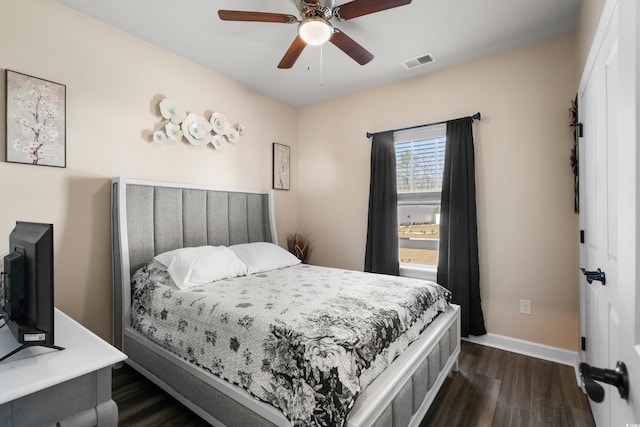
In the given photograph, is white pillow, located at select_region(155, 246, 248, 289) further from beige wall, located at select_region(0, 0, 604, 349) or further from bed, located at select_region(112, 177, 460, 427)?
beige wall, located at select_region(0, 0, 604, 349)

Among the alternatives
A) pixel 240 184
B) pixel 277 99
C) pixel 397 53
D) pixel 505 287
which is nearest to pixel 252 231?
pixel 240 184

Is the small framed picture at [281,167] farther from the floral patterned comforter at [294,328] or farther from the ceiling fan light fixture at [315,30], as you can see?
the ceiling fan light fixture at [315,30]

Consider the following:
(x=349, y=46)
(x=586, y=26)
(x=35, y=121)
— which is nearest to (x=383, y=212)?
(x=349, y=46)

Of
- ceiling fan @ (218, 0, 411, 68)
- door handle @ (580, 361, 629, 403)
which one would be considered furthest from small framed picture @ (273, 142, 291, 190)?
door handle @ (580, 361, 629, 403)

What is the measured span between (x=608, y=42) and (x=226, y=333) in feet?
7.54

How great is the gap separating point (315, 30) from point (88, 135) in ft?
6.17

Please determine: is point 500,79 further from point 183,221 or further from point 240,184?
point 183,221

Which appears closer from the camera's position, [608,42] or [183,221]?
[608,42]

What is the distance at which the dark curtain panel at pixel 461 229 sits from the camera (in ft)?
9.05

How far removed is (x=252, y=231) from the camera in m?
3.33

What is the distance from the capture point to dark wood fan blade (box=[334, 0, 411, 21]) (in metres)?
1.69

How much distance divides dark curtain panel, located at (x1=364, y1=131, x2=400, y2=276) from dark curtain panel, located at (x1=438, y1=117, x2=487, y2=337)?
0.53m

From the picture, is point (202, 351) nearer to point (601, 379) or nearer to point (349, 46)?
point (601, 379)

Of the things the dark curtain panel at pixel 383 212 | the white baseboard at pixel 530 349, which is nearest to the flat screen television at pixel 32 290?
the dark curtain panel at pixel 383 212
